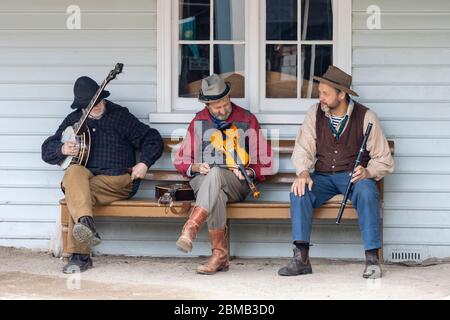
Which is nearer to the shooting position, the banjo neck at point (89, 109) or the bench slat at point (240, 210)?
the bench slat at point (240, 210)

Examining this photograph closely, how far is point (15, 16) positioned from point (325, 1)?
85.5 inches

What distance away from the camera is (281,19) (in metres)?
7.61

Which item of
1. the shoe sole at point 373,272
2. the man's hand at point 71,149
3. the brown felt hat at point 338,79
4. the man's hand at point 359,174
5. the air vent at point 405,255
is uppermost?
the brown felt hat at point 338,79

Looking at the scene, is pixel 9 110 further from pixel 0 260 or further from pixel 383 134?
pixel 383 134

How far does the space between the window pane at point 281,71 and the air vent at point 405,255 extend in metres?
1.28

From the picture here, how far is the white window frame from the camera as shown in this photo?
7.54 meters

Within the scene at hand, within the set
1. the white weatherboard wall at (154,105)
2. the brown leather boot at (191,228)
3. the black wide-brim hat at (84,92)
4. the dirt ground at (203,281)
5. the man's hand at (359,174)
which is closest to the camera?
the dirt ground at (203,281)

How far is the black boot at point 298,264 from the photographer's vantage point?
674 centimetres

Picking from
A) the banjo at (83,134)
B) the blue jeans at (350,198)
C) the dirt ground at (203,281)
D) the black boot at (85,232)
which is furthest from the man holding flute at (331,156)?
the banjo at (83,134)

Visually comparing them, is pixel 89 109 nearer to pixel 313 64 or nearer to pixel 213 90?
pixel 213 90

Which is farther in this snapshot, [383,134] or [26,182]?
[26,182]

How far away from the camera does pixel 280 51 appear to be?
762cm

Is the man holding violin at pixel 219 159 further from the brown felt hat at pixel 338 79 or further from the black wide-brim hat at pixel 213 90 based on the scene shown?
the brown felt hat at pixel 338 79
